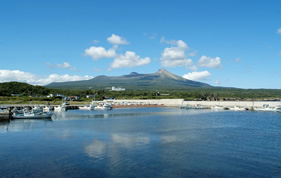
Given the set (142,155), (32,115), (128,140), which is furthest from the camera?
(32,115)

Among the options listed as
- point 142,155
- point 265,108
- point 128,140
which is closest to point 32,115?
point 128,140

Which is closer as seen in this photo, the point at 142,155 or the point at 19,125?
the point at 142,155

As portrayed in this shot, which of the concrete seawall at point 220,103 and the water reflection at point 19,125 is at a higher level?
the concrete seawall at point 220,103

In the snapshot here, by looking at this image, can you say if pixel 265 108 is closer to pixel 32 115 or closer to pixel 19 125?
pixel 32 115

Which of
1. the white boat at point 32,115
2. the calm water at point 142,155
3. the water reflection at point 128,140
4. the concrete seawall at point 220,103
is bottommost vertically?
the calm water at point 142,155

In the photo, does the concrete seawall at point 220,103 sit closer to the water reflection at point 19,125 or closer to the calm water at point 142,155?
the calm water at point 142,155

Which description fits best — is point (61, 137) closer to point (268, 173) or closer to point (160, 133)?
point (160, 133)

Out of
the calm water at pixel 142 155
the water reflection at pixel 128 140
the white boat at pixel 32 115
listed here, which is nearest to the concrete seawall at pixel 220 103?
the calm water at pixel 142 155

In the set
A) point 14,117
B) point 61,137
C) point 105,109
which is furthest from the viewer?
point 105,109

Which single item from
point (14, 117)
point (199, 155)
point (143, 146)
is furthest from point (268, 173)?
point (14, 117)

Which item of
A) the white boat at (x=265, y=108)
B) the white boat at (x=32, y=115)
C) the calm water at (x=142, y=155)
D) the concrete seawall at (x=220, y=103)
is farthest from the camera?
the concrete seawall at (x=220, y=103)

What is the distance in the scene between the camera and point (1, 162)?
23047 mm

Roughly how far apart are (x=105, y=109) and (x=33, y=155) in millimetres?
68677

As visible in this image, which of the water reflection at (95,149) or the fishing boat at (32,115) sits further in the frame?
the fishing boat at (32,115)
